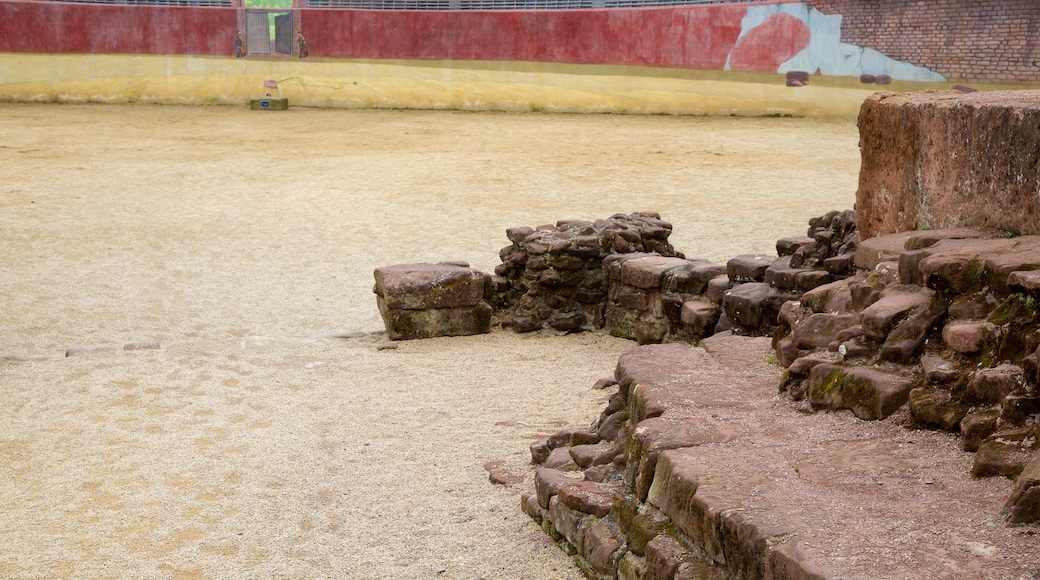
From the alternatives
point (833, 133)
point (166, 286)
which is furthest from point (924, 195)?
point (833, 133)

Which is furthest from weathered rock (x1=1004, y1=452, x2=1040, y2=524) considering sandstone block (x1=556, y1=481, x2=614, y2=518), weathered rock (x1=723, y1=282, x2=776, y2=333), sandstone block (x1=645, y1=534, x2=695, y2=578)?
weathered rock (x1=723, y1=282, x2=776, y2=333)

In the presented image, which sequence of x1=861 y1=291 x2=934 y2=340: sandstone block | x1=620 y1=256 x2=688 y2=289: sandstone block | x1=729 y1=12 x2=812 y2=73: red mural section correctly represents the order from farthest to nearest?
x1=729 y1=12 x2=812 y2=73: red mural section
x1=620 y1=256 x2=688 y2=289: sandstone block
x1=861 y1=291 x2=934 y2=340: sandstone block

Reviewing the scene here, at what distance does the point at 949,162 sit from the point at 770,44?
16915 mm

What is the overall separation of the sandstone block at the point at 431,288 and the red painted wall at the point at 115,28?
15.6 m

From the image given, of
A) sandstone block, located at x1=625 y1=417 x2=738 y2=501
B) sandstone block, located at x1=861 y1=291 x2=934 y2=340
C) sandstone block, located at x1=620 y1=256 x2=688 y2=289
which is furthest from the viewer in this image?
sandstone block, located at x1=620 y1=256 x2=688 y2=289

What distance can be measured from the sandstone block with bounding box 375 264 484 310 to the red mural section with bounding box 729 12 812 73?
14215mm

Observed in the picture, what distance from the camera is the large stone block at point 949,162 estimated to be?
14.4 feet

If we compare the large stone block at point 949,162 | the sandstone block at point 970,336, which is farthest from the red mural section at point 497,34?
the sandstone block at point 970,336

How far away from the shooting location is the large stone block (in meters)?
4.40

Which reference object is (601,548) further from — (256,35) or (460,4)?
(460,4)

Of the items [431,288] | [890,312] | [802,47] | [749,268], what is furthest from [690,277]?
[802,47]

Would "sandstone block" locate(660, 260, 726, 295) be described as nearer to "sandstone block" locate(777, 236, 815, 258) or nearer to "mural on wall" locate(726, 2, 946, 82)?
"sandstone block" locate(777, 236, 815, 258)

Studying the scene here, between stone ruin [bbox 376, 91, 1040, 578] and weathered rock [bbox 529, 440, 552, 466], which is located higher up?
stone ruin [bbox 376, 91, 1040, 578]

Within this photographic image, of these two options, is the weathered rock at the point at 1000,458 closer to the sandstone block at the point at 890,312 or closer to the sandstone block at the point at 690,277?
the sandstone block at the point at 890,312
